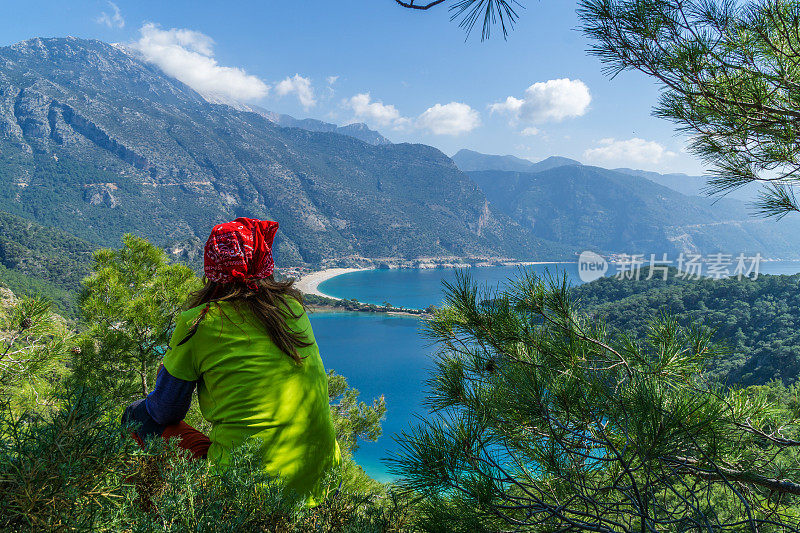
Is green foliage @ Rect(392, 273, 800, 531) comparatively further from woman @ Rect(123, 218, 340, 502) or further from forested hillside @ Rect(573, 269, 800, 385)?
forested hillside @ Rect(573, 269, 800, 385)

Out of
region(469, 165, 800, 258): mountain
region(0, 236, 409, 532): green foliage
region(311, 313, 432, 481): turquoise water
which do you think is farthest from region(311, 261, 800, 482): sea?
region(469, 165, 800, 258): mountain

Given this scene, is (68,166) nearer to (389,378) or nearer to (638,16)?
(389,378)

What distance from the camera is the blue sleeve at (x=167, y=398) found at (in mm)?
850

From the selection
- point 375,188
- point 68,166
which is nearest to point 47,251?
point 68,166

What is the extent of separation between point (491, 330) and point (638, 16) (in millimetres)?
1320

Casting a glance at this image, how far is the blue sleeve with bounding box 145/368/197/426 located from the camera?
2.79 feet

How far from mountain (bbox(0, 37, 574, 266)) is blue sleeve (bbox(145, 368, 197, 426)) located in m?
62.9

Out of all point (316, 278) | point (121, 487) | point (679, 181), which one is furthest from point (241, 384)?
point (679, 181)

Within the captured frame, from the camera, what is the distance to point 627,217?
108 metres

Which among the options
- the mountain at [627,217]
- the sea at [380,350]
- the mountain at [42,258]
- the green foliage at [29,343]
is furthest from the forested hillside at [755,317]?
the mountain at [627,217]

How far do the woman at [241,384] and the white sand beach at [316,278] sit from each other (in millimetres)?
51788

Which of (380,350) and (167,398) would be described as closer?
(167,398)

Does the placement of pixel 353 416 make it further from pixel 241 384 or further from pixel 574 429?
pixel 241 384

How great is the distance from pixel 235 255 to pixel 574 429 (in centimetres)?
99
